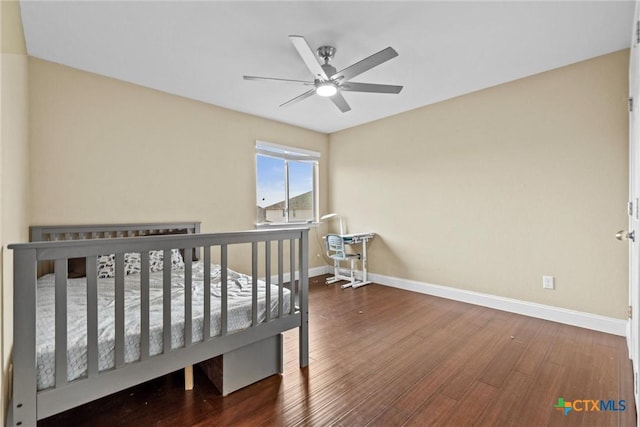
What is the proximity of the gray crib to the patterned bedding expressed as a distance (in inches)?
0.5

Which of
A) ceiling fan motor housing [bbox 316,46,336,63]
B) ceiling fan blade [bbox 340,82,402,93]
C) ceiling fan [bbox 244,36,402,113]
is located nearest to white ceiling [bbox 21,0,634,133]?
ceiling fan motor housing [bbox 316,46,336,63]

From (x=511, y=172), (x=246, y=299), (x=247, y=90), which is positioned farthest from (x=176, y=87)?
(x=511, y=172)

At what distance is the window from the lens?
4213mm

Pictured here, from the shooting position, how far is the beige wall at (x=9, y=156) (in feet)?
4.32

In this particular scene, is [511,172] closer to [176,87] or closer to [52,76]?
[176,87]

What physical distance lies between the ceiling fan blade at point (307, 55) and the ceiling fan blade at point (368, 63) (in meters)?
0.12

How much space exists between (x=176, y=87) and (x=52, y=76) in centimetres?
101

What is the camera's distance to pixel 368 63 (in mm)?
2068

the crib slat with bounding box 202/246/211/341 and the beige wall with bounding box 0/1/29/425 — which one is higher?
the beige wall with bounding box 0/1/29/425

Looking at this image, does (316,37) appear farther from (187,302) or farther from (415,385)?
(415,385)

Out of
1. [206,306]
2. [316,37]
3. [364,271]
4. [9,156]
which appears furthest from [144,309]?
[364,271]

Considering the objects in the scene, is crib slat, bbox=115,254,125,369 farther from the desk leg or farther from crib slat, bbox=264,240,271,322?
the desk leg

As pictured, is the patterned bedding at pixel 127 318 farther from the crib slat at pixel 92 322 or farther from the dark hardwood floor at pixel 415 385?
the dark hardwood floor at pixel 415 385

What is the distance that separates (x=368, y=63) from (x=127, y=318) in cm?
221
